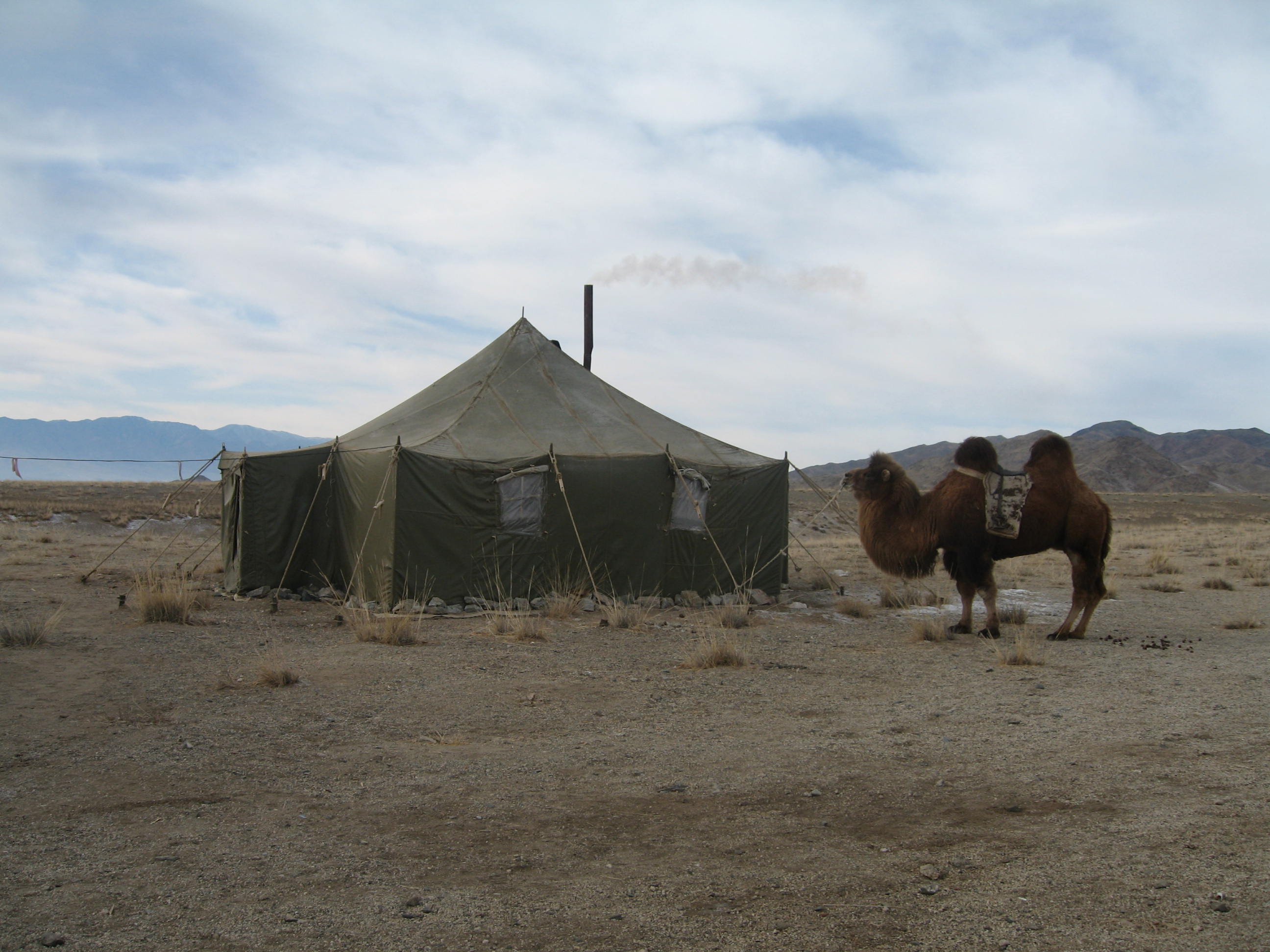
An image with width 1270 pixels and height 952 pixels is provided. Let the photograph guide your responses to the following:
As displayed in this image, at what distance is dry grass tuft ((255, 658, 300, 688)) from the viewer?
780 cm

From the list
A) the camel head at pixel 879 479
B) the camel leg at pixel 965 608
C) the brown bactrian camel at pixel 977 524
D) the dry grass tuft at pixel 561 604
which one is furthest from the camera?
the dry grass tuft at pixel 561 604

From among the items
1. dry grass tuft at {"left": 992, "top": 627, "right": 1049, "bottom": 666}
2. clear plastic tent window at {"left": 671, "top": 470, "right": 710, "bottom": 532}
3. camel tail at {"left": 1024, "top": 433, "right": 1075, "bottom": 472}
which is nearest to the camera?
dry grass tuft at {"left": 992, "top": 627, "right": 1049, "bottom": 666}

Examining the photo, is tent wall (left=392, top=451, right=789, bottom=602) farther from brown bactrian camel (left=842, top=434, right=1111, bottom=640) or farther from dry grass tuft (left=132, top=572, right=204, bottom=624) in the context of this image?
brown bactrian camel (left=842, top=434, right=1111, bottom=640)

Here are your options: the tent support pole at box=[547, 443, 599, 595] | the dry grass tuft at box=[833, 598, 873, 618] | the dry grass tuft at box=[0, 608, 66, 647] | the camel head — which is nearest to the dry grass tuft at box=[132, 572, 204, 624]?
the dry grass tuft at box=[0, 608, 66, 647]

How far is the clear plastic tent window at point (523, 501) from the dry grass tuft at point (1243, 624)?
28.8 ft

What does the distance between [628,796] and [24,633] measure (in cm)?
720

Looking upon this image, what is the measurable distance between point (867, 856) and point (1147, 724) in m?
3.43

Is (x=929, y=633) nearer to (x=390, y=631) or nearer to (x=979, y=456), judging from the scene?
(x=979, y=456)

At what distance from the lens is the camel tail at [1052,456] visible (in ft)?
34.2

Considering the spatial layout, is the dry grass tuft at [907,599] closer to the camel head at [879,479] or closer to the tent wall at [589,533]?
the tent wall at [589,533]

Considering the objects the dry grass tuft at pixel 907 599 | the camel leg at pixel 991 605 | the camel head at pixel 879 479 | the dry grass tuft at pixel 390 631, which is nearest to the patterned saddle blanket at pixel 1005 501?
the camel leg at pixel 991 605

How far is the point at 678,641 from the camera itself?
35.8 ft

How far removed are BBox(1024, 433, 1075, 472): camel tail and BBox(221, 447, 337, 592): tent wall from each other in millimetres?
9536

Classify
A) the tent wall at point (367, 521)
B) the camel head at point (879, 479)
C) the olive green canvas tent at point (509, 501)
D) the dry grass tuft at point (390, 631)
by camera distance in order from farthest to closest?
the olive green canvas tent at point (509, 501) → the tent wall at point (367, 521) → the camel head at point (879, 479) → the dry grass tuft at point (390, 631)
